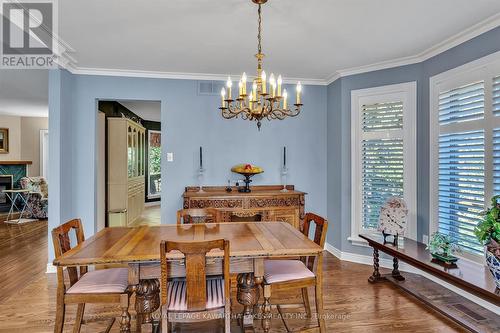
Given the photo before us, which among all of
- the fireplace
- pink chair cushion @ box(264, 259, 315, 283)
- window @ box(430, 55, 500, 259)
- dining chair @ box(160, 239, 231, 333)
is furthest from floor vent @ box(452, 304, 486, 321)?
the fireplace

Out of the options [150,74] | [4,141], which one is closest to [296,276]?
[150,74]

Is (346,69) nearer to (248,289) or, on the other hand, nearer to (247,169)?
(247,169)

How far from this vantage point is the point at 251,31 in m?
2.93

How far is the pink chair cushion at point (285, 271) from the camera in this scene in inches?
88.9

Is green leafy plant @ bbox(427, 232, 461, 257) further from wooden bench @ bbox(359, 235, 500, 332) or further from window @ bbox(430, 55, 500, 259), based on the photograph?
window @ bbox(430, 55, 500, 259)

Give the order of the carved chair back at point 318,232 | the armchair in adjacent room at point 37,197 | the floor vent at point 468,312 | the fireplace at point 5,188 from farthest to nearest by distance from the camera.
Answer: the fireplace at point 5,188
the armchair in adjacent room at point 37,197
the floor vent at point 468,312
the carved chair back at point 318,232

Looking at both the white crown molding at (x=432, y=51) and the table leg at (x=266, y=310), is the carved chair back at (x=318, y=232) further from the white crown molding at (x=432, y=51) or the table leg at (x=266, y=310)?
the white crown molding at (x=432, y=51)

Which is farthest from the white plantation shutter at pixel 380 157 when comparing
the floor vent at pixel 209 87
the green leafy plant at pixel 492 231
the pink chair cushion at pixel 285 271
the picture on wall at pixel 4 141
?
the picture on wall at pixel 4 141

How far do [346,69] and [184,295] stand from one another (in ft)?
11.3

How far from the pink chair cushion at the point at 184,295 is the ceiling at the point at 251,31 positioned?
2.14 m

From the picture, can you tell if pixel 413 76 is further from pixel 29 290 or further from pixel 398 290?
pixel 29 290

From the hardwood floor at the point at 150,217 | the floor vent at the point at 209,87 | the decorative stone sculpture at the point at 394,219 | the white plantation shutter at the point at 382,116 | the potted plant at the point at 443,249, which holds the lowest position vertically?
the hardwood floor at the point at 150,217

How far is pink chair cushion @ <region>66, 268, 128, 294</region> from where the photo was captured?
2047 mm

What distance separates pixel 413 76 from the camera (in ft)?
12.0
